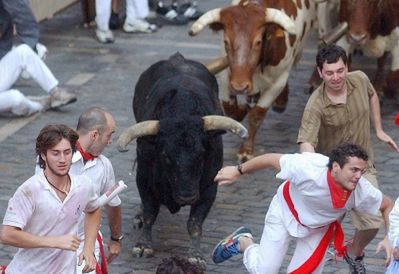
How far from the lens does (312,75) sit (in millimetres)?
13570

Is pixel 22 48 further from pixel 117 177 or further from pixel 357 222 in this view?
pixel 357 222

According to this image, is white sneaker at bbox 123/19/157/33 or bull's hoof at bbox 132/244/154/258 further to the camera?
white sneaker at bbox 123/19/157/33

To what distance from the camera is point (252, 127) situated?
11555 mm

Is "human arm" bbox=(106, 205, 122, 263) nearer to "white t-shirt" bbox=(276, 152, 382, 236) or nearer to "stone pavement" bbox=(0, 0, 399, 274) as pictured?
"stone pavement" bbox=(0, 0, 399, 274)

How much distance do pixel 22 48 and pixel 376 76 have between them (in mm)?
4000

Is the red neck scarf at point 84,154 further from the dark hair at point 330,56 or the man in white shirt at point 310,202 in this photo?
the dark hair at point 330,56

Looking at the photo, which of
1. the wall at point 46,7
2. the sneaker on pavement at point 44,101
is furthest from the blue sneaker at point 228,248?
the wall at point 46,7

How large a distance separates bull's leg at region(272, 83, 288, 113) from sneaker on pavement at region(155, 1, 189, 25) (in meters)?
4.41

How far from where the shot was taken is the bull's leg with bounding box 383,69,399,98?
1287 centimetres

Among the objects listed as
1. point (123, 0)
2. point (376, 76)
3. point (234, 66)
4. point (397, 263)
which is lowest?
point (123, 0)

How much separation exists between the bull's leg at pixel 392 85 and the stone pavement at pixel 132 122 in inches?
5.1

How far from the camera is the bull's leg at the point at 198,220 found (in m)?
9.00

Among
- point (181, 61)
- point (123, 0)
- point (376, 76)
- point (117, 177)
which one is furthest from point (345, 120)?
point (123, 0)

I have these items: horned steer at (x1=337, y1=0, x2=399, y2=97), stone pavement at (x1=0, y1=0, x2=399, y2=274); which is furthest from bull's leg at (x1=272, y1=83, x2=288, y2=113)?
horned steer at (x1=337, y1=0, x2=399, y2=97)
